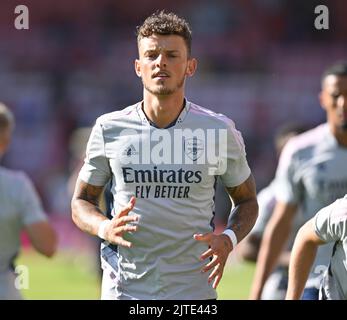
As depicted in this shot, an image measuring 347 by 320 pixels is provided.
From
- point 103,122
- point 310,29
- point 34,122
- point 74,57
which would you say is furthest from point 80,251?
point 103,122

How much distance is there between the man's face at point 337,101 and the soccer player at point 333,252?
2164 millimetres

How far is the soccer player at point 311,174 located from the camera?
24.1ft

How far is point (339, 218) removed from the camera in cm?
515

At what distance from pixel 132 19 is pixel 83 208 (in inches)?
884

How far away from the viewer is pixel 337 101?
748cm

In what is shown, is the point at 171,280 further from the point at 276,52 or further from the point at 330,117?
the point at 276,52

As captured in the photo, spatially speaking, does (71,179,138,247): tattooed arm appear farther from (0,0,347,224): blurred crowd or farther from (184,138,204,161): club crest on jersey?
(0,0,347,224): blurred crowd

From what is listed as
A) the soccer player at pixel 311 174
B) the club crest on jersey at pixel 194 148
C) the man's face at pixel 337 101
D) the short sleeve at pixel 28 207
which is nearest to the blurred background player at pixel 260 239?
the soccer player at pixel 311 174

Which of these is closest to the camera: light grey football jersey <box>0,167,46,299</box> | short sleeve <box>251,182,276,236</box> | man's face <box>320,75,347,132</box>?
light grey football jersey <box>0,167,46,299</box>

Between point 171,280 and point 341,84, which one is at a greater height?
point 341,84

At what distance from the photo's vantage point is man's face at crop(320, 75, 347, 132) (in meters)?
7.43

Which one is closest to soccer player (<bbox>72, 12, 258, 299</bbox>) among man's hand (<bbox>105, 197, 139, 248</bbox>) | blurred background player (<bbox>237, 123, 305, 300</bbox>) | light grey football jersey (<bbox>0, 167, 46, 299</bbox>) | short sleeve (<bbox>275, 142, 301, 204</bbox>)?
man's hand (<bbox>105, 197, 139, 248</bbox>)

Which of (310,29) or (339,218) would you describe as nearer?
(339,218)

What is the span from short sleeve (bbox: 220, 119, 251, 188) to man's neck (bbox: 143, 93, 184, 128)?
0.94 ft
